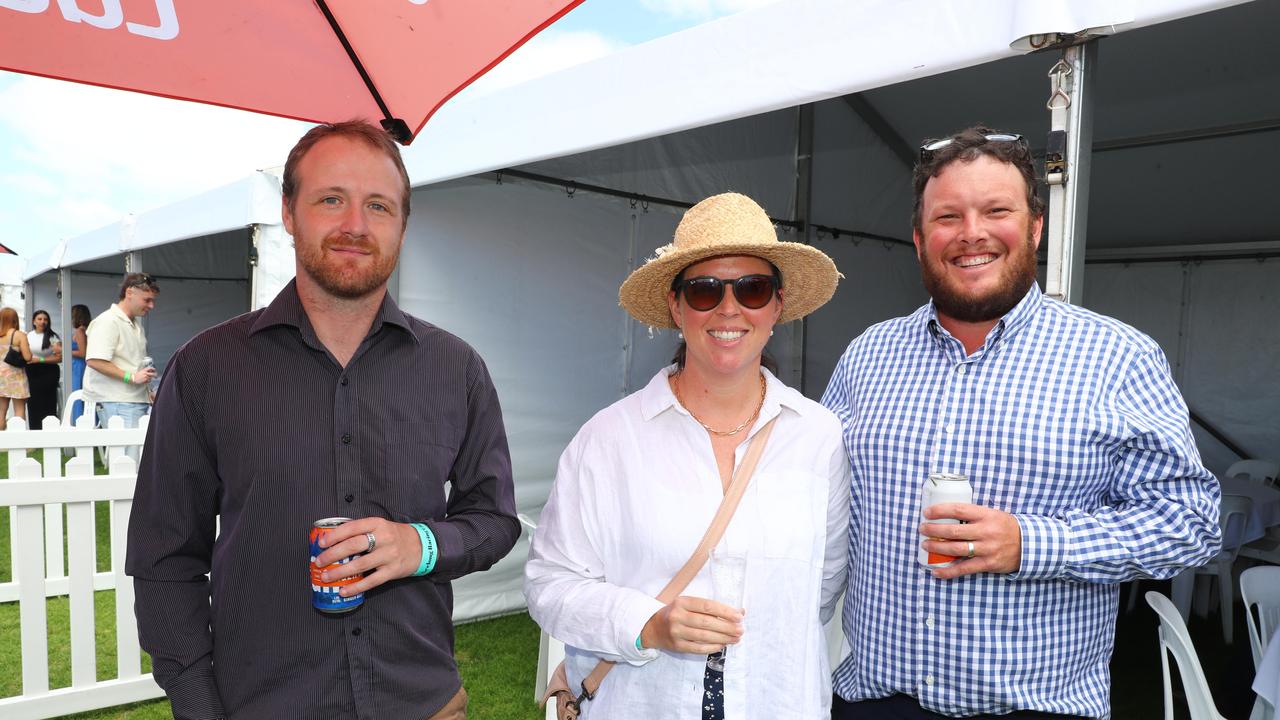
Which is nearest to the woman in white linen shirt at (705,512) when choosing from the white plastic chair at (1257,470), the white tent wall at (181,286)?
the white plastic chair at (1257,470)

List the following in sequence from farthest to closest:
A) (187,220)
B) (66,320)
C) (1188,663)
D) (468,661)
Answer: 1. (66,320)
2. (187,220)
3. (468,661)
4. (1188,663)

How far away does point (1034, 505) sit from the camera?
1597 millimetres

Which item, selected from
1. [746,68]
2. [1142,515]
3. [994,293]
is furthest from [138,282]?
[1142,515]

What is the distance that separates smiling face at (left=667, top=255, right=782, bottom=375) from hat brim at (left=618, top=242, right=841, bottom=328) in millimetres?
26

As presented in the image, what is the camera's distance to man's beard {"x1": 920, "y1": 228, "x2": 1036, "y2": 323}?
1.65 meters

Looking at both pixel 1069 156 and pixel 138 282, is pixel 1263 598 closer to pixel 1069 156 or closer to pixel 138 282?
pixel 1069 156

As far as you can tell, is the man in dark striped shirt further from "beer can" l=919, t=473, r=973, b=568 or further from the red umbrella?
"beer can" l=919, t=473, r=973, b=568

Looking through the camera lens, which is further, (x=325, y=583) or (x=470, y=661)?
(x=470, y=661)

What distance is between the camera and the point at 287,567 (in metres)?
1.59

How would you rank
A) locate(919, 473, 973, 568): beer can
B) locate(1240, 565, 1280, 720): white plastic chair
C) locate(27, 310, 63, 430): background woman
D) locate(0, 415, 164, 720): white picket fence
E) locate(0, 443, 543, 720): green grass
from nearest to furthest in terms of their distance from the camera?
1. locate(919, 473, 973, 568): beer can
2. locate(1240, 565, 1280, 720): white plastic chair
3. locate(0, 415, 164, 720): white picket fence
4. locate(0, 443, 543, 720): green grass
5. locate(27, 310, 63, 430): background woman

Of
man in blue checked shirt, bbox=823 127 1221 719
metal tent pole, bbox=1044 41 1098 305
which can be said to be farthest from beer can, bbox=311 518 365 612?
metal tent pole, bbox=1044 41 1098 305

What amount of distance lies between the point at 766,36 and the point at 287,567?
2342mm

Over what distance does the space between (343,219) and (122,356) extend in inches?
249

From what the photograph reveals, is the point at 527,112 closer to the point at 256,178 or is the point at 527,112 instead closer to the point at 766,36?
the point at 766,36
